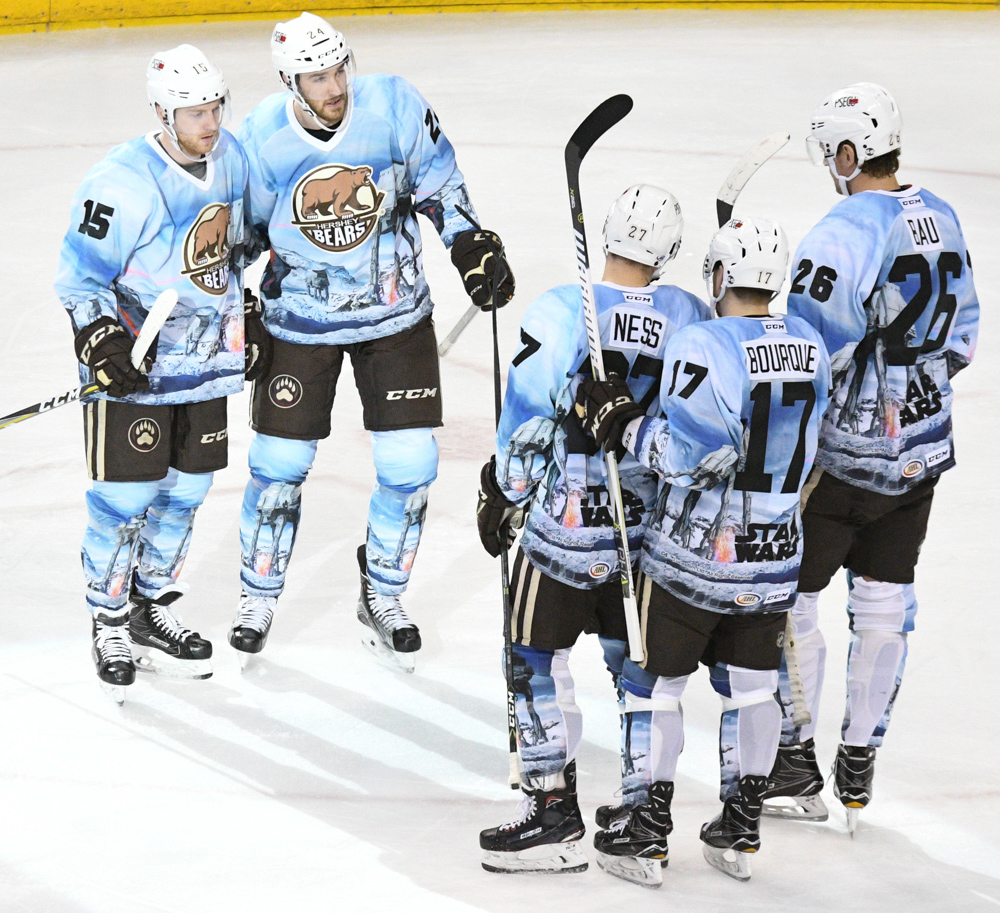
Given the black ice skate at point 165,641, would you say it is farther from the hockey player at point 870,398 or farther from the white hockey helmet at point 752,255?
the white hockey helmet at point 752,255

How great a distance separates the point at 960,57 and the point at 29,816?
8.49 metres

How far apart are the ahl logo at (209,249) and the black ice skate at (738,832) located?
1.72 metres

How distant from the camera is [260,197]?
3.79 meters

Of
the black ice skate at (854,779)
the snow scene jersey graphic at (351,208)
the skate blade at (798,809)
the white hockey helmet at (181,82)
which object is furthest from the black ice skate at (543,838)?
the white hockey helmet at (181,82)

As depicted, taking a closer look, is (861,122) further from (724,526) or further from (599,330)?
(724,526)

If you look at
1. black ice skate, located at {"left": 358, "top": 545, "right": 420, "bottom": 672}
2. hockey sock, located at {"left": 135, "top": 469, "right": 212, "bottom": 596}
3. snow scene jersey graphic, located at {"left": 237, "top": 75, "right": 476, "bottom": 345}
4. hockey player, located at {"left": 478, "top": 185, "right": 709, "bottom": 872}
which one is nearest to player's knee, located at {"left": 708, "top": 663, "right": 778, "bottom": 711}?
hockey player, located at {"left": 478, "top": 185, "right": 709, "bottom": 872}

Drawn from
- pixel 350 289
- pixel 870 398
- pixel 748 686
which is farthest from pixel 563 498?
pixel 350 289

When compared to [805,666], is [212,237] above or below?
Result: above

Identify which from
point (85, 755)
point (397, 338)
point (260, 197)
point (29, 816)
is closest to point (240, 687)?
point (85, 755)

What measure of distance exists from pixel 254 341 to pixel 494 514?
1.05 meters

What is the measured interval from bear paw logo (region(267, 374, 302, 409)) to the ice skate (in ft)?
1.74

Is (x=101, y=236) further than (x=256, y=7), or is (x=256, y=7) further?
(x=256, y=7)

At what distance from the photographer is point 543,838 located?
10.1 ft

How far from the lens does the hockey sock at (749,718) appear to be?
116 inches
